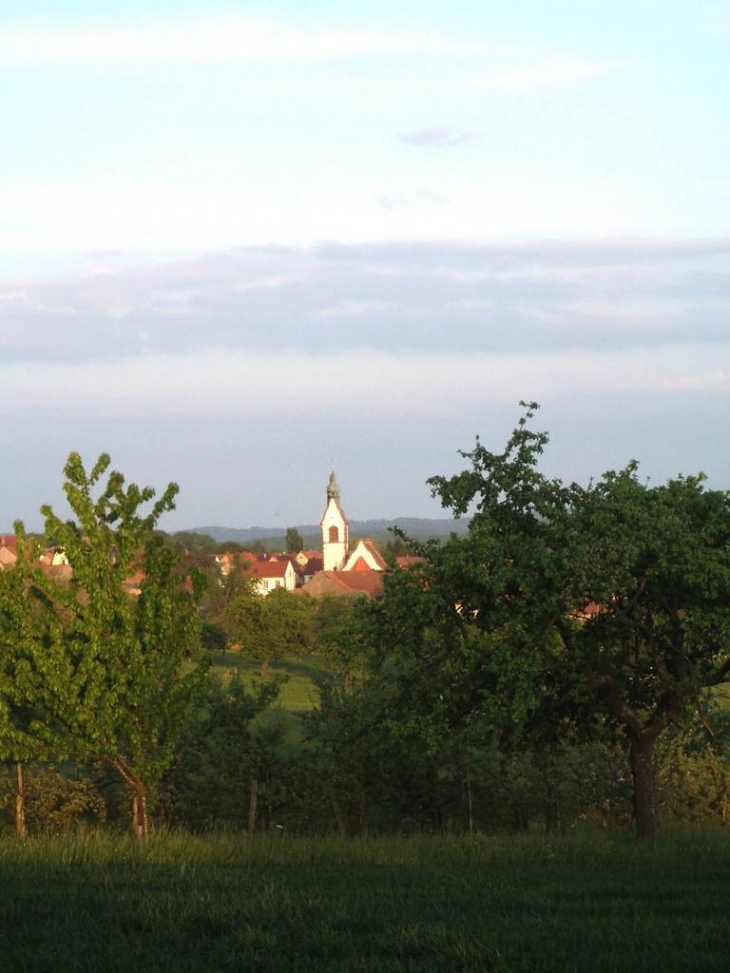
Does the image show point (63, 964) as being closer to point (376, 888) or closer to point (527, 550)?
point (376, 888)

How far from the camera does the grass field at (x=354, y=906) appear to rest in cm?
902

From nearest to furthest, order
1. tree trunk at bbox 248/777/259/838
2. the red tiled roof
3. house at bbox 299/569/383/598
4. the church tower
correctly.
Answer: tree trunk at bbox 248/777/259/838, house at bbox 299/569/383/598, the red tiled roof, the church tower

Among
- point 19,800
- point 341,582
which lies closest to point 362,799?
point 19,800

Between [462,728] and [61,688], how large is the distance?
6.26m

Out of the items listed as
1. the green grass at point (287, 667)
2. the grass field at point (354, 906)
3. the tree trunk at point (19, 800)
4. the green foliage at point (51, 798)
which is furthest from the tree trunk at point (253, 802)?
the green grass at point (287, 667)

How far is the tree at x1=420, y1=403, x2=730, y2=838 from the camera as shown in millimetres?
17266

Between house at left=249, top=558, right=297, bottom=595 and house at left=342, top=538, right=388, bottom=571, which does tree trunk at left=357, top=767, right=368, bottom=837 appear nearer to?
house at left=342, top=538, right=388, bottom=571

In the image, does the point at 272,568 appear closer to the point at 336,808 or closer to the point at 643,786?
the point at 336,808

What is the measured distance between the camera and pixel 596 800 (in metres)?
26.0

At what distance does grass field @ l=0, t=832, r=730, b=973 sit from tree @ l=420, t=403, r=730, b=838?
9.43 ft

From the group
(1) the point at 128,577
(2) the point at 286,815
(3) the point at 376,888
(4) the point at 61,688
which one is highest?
(1) the point at 128,577

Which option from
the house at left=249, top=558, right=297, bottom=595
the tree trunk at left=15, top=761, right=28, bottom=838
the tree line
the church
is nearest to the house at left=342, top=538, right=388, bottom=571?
the church

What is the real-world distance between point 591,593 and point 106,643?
25.1 feet

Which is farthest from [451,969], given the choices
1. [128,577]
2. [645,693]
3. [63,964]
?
[128,577]
